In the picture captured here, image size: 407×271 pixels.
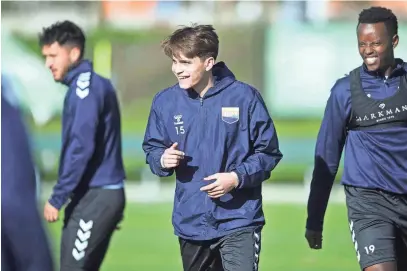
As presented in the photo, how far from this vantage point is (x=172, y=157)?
5340 mm

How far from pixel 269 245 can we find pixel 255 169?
19.9 feet

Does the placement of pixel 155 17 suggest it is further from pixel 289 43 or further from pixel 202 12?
pixel 289 43

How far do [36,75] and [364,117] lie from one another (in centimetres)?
1594

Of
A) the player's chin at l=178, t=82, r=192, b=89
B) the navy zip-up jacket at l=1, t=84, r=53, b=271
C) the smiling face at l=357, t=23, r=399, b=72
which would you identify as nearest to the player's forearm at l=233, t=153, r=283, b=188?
the player's chin at l=178, t=82, r=192, b=89

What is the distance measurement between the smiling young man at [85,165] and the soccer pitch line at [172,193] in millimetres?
8881

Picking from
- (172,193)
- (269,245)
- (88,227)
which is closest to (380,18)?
(88,227)

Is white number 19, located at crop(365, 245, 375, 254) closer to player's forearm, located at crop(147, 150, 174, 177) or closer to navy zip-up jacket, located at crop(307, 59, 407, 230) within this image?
navy zip-up jacket, located at crop(307, 59, 407, 230)

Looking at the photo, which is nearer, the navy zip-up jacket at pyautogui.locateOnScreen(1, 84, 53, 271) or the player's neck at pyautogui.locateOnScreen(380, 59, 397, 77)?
the navy zip-up jacket at pyautogui.locateOnScreen(1, 84, 53, 271)

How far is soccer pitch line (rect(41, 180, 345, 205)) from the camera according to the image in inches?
656

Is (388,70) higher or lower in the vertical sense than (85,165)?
higher

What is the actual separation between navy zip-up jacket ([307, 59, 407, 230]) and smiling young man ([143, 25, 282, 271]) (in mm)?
555

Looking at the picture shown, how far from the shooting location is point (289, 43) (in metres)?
20.4

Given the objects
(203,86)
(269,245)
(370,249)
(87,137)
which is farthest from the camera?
(269,245)

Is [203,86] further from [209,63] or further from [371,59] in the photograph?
[371,59]
